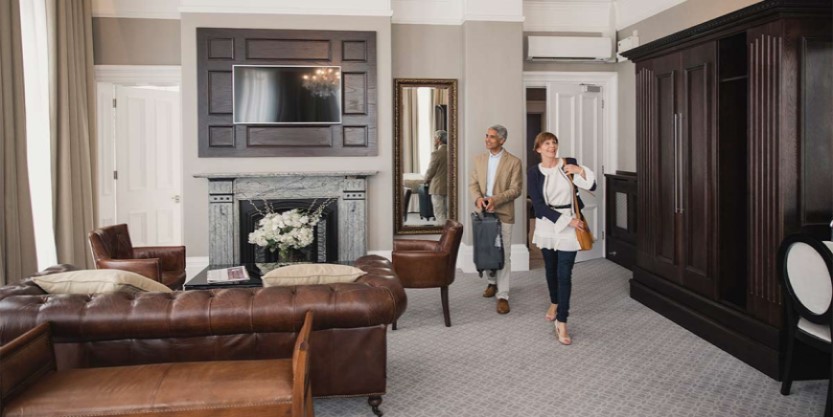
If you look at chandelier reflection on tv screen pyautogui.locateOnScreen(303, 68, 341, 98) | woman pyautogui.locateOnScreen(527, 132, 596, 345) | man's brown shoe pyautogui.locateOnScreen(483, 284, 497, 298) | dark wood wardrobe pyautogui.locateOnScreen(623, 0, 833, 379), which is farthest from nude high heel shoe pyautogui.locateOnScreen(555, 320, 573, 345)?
chandelier reflection on tv screen pyautogui.locateOnScreen(303, 68, 341, 98)

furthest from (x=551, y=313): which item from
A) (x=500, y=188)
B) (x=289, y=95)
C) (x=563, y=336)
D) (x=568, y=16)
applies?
(x=568, y=16)

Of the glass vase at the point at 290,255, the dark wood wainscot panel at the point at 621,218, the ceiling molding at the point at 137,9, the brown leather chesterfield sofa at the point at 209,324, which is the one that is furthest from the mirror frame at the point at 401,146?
the brown leather chesterfield sofa at the point at 209,324

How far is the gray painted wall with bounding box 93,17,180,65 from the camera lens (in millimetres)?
6379

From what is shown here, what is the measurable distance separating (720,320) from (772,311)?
0.51 metres

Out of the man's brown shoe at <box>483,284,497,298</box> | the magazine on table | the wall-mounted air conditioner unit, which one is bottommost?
the man's brown shoe at <box>483,284,497,298</box>

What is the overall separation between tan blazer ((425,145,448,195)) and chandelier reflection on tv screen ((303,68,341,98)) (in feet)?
4.24

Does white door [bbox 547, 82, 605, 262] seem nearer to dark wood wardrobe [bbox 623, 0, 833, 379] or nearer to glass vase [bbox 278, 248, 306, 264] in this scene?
dark wood wardrobe [bbox 623, 0, 833, 379]

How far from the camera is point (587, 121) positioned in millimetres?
7250

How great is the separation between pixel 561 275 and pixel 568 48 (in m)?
3.70

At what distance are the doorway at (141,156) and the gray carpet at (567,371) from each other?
136 inches

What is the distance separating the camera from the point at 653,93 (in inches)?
191

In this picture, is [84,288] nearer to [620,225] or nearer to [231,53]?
[231,53]

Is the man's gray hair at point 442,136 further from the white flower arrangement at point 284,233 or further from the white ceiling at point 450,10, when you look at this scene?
the white flower arrangement at point 284,233

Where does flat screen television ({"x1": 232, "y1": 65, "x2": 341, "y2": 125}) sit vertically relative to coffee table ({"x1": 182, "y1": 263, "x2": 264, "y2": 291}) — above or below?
above
